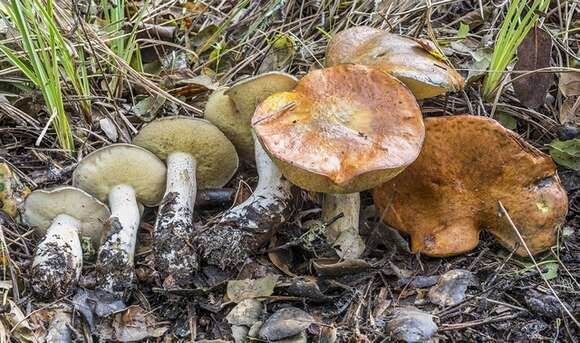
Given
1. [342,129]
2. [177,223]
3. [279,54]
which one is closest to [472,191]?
[342,129]

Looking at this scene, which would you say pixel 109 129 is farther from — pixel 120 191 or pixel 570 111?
pixel 570 111

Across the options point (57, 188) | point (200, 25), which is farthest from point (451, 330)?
point (200, 25)

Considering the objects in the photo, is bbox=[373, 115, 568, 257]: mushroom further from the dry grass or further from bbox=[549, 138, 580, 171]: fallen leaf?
→ bbox=[549, 138, 580, 171]: fallen leaf

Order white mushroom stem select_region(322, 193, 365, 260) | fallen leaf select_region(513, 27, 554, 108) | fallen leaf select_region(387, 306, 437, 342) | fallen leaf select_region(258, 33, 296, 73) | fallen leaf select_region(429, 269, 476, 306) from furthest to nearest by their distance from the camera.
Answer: fallen leaf select_region(258, 33, 296, 73) → fallen leaf select_region(513, 27, 554, 108) → white mushroom stem select_region(322, 193, 365, 260) → fallen leaf select_region(429, 269, 476, 306) → fallen leaf select_region(387, 306, 437, 342)

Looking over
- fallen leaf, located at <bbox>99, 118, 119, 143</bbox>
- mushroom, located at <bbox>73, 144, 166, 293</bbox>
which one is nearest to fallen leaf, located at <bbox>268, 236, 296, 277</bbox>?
mushroom, located at <bbox>73, 144, 166, 293</bbox>

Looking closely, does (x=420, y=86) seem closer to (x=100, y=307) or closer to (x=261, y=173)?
(x=261, y=173)

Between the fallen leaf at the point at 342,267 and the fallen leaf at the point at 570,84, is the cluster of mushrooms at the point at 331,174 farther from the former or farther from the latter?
the fallen leaf at the point at 570,84
